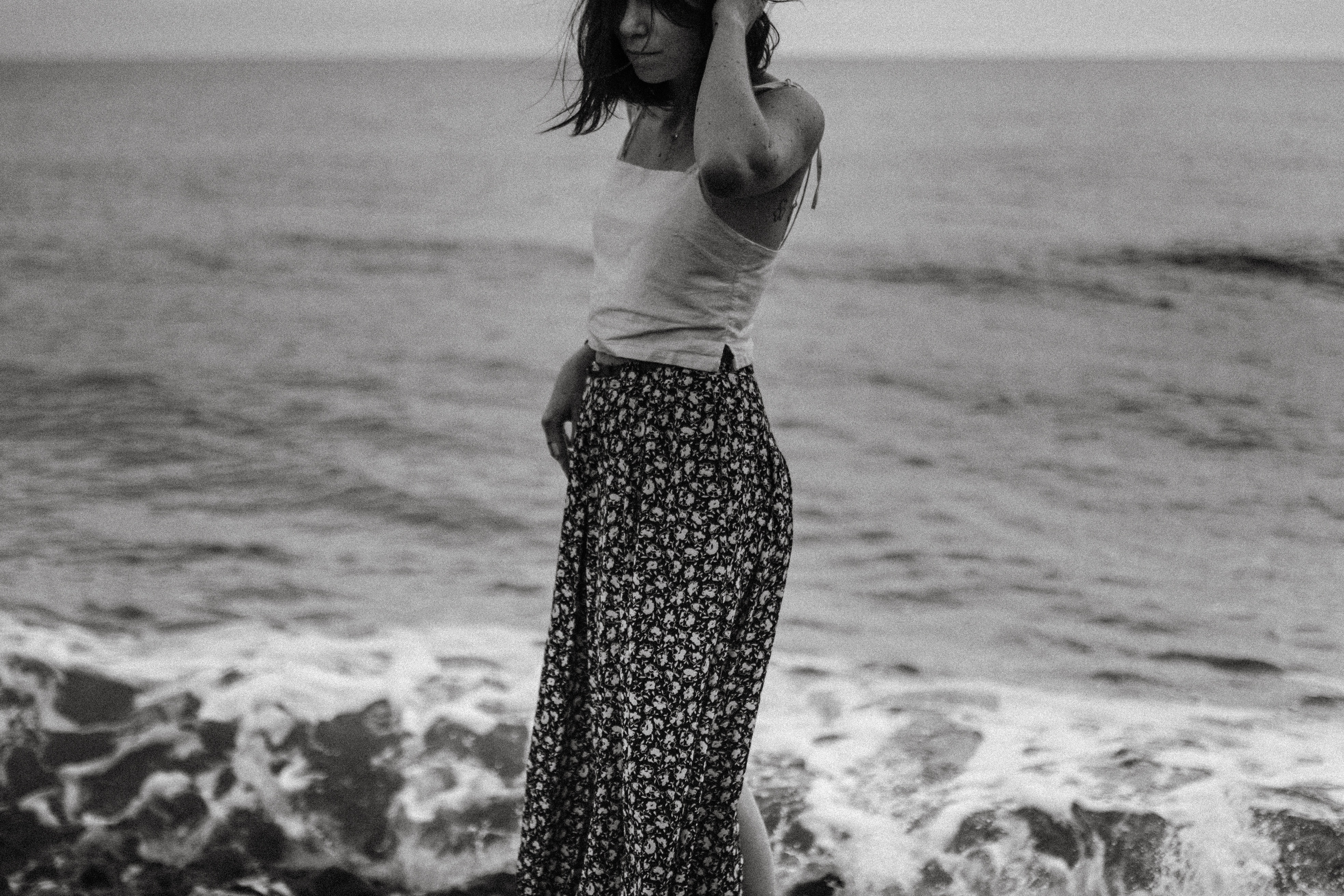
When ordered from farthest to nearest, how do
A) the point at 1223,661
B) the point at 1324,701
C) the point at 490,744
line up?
the point at 1223,661 < the point at 1324,701 < the point at 490,744

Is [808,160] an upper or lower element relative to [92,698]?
upper

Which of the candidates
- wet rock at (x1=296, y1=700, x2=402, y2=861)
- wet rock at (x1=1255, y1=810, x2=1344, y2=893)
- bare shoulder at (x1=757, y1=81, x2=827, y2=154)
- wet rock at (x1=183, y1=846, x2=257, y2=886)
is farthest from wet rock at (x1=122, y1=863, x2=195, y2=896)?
wet rock at (x1=1255, y1=810, x2=1344, y2=893)

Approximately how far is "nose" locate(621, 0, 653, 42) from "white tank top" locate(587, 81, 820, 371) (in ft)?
0.63

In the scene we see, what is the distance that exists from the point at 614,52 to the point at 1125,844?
224 centimetres

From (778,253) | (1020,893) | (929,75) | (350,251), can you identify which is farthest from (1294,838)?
(929,75)

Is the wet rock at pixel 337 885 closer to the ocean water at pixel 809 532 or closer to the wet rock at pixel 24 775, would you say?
the ocean water at pixel 809 532

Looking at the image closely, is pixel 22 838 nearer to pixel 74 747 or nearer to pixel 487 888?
pixel 74 747

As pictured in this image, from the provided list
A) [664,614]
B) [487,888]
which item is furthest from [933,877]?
[664,614]

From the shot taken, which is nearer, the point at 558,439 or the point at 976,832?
the point at 558,439

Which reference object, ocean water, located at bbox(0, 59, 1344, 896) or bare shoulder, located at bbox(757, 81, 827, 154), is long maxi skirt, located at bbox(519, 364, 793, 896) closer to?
bare shoulder, located at bbox(757, 81, 827, 154)

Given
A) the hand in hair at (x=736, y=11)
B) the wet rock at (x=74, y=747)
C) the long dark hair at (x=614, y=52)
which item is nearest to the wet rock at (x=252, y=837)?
the wet rock at (x=74, y=747)

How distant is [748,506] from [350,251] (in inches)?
619

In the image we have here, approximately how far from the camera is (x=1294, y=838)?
2945 mm

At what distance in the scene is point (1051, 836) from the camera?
3.00 meters
